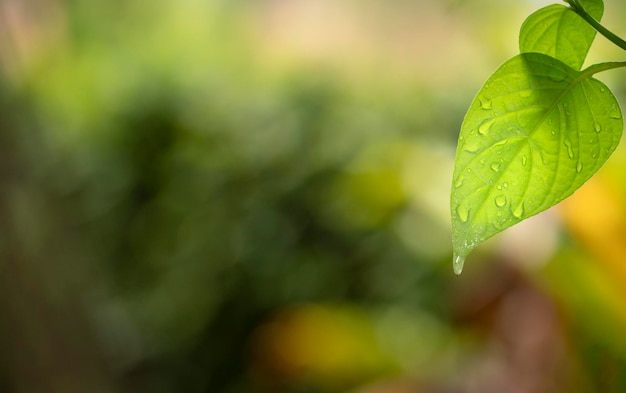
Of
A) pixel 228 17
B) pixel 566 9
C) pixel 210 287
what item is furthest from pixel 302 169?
pixel 566 9

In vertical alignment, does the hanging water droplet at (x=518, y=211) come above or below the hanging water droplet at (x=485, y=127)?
below

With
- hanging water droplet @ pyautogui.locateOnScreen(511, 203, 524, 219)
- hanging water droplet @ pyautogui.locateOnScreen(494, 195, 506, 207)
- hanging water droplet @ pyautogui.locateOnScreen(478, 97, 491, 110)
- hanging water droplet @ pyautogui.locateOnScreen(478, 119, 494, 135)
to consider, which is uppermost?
hanging water droplet @ pyautogui.locateOnScreen(478, 97, 491, 110)

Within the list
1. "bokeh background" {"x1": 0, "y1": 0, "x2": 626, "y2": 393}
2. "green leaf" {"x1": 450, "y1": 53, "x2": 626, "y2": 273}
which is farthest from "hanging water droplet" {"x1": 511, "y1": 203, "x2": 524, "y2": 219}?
"bokeh background" {"x1": 0, "y1": 0, "x2": 626, "y2": 393}

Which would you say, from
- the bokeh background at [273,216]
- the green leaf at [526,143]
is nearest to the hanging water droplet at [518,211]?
the green leaf at [526,143]

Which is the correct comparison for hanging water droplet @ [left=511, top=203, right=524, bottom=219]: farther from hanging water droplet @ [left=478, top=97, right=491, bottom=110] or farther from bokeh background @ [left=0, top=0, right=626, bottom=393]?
bokeh background @ [left=0, top=0, right=626, bottom=393]

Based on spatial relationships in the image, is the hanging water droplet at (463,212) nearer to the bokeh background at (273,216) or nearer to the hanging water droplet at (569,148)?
the hanging water droplet at (569,148)

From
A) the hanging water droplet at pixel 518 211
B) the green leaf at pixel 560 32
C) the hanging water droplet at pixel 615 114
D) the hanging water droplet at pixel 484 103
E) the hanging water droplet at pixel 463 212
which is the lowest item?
the hanging water droplet at pixel 463 212

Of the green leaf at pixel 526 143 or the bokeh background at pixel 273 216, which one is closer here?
the green leaf at pixel 526 143

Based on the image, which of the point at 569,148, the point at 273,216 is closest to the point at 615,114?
the point at 569,148
